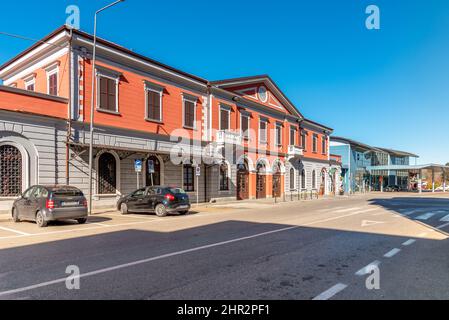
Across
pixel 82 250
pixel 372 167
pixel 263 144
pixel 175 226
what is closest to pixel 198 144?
pixel 263 144

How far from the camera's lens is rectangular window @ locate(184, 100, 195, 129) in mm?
23594

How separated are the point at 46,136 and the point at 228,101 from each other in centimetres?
1492

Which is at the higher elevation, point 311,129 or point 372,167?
point 311,129

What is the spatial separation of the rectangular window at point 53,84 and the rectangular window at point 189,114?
27.8 feet

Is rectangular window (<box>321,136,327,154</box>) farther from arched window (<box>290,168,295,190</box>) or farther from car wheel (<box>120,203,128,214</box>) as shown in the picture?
car wheel (<box>120,203,128,214</box>)

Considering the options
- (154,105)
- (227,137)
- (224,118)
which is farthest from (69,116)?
(224,118)

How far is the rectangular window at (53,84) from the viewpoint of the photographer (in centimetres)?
1797

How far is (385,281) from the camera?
5348mm

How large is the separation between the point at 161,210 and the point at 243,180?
14.2 m

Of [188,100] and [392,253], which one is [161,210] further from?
[392,253]

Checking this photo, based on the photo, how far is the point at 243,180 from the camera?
95.6ft

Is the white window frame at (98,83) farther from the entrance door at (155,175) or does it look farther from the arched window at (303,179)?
the arched window at (303,179)
